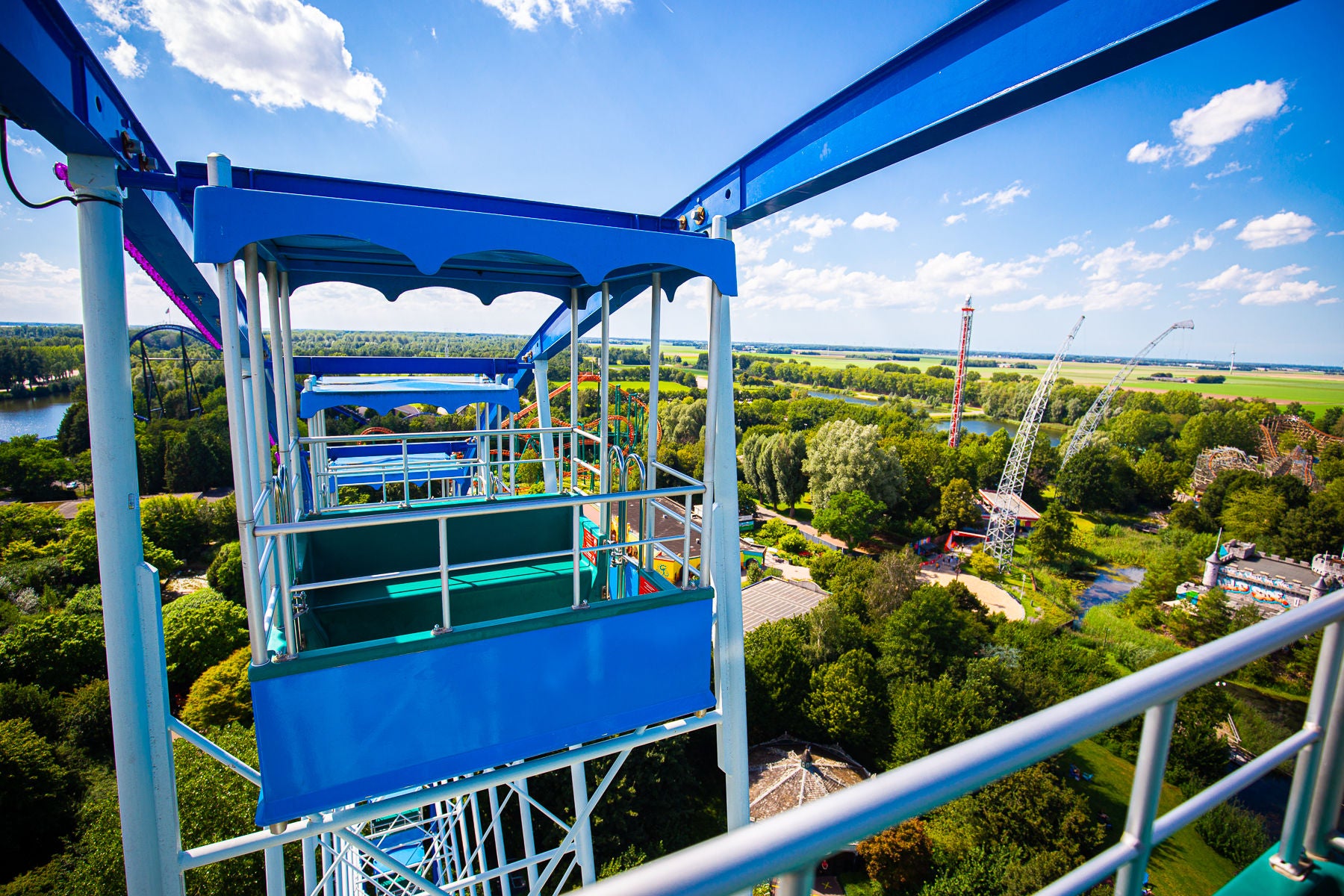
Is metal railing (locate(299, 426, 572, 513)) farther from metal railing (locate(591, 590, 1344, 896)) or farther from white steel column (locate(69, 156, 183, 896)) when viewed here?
metal railing (locate(591, 590, 1344, 896))

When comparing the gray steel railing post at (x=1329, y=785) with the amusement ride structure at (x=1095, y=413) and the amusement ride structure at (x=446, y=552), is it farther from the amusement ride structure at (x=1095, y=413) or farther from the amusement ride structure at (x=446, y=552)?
the amusement ride structure at (x=1095, y=413)

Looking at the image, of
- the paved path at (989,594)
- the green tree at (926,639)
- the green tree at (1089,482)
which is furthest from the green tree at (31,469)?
the green tree at (1089,482)

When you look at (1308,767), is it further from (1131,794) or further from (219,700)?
(219,700)

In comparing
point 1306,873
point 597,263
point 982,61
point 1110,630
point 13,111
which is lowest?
point 1110,630

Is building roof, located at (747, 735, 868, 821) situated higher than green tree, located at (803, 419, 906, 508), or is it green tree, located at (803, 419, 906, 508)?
green tree, located at (803, 419, 906, 508)

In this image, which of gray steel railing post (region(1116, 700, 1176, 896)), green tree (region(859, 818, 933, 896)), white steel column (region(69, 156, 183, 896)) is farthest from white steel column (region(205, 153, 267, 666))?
green tree (region(859, 818, 933, 896))

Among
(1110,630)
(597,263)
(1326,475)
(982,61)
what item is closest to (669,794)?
(597,263)

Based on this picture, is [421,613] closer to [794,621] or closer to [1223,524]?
[794,621]
